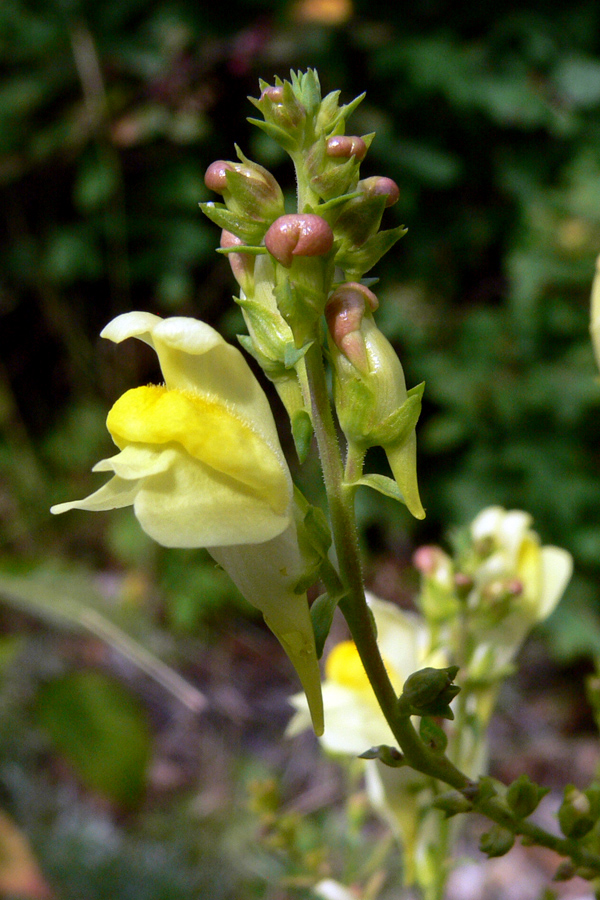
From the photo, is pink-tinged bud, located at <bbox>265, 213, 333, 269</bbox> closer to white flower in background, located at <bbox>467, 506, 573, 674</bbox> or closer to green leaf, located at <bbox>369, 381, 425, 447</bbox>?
green leaf, located at <bbox>369, 381, 425, 447</bbox>

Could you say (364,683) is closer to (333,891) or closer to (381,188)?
(333,891)

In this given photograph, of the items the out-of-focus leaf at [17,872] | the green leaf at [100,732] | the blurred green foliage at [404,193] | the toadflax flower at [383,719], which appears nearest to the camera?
the toadflax flower at [383,719]

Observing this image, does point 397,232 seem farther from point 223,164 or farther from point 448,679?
point 448,679

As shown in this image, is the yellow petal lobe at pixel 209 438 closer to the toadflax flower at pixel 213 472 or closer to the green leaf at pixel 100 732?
the toadflax flower at pixel 213 472

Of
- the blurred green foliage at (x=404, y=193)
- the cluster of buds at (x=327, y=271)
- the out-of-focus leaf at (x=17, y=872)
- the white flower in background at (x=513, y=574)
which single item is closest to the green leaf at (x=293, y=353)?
the cluster of buds at (x=327, y=271)

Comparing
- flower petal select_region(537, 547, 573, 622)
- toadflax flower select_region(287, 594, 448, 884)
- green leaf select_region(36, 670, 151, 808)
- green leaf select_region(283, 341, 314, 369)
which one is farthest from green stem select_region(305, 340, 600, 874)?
green leaf select_region(36, 670, 151, 808)
